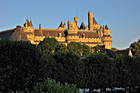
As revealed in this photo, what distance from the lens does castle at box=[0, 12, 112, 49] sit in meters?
123

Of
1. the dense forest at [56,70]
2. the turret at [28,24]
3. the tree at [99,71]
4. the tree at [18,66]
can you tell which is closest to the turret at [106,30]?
the turret at [28,24]

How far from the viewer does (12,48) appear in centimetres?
2520

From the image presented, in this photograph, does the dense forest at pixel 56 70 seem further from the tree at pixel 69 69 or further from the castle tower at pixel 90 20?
the castle tower at pixel 90 20

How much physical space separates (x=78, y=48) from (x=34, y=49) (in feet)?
272

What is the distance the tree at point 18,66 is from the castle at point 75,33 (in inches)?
3532

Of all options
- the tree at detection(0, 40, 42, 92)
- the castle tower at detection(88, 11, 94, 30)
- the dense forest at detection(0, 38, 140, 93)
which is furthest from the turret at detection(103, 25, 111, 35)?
the tree at detection(0, 40, 42, 92)

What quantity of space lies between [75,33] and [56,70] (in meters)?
102

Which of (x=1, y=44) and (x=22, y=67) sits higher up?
(x=1, y=44)

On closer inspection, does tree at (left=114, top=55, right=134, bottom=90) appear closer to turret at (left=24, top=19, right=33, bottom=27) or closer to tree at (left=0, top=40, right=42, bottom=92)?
tree at (left=0, top=40, right=42, bottom=92)

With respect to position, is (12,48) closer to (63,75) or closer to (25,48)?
(25,48)

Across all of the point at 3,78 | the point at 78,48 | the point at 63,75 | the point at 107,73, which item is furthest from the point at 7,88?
the point at 78,48

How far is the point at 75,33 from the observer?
13100cm

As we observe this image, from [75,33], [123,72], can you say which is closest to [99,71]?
[123,72]

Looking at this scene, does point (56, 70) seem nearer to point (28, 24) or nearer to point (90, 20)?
point (28, 24)
